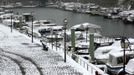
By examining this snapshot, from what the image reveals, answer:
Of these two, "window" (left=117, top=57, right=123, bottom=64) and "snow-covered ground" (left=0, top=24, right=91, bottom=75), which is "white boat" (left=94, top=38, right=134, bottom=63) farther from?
"window" (left=117, top=57, right=123, bottom=64)

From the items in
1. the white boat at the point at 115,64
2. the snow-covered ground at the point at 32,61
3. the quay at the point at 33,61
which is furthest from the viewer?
the snow-covered ground at the point at 32,61

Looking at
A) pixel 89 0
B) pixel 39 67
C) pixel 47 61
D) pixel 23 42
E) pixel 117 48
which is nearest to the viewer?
pixel 39 67

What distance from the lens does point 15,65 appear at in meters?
34.4

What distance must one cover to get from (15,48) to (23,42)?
188 inches

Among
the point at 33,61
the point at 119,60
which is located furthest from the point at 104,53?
the point at 119,60

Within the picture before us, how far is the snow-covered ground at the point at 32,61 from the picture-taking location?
31.8 m

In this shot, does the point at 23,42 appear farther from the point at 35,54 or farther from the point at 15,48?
the point at 35,54

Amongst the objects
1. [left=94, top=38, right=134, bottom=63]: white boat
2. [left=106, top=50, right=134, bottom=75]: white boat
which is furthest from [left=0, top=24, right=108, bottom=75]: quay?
[left=94, top=38, right=134, bottom=63]: white boat

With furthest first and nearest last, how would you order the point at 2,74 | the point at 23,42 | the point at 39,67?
the point at 23,42 < the point at 39,67 < the point at 2,74

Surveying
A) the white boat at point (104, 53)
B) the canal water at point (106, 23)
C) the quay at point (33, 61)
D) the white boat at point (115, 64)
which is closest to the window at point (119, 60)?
the white boat at point (115, 64)

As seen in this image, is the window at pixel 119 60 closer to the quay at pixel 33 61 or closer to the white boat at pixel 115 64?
the white boat at pixel 115 64

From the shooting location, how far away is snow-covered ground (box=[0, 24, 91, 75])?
3180 centimetres

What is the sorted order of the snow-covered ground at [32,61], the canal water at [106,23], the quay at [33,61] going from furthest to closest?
1. the canal water at [106,23]
2. the snow-covered ground at [32,61]
3. the quay at [33,61]

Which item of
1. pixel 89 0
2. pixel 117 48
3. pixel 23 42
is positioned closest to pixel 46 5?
pixel 89 0
